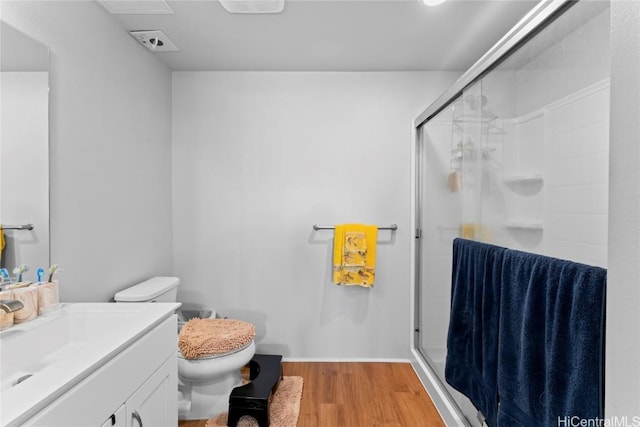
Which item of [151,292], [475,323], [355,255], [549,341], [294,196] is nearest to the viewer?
[549,341]

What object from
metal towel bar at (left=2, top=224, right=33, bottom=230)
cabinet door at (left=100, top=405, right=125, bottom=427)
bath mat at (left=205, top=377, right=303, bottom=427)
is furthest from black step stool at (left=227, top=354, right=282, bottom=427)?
metal towel bar at (left=2, top=224, right=33, bottom=230)

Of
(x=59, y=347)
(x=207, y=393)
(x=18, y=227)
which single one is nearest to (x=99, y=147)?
(x=18, y=227)

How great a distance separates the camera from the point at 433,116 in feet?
7.02

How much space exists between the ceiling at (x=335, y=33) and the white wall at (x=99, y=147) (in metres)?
0.26

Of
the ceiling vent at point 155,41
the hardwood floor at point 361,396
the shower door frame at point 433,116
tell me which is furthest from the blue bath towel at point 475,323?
the ceiling vent at point 155,41

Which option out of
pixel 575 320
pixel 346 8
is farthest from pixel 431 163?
pixel 575 320

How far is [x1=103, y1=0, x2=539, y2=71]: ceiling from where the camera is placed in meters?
1.77

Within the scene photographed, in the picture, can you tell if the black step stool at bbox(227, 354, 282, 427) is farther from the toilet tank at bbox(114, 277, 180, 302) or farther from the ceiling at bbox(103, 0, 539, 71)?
the ceiling at bbox(103, 0, 539, 71)

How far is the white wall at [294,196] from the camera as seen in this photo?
2570 millimetres

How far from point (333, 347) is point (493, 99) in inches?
78.9

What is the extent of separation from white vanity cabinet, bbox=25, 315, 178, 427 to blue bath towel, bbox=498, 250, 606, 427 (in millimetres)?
1240

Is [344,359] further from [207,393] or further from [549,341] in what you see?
[549,341]

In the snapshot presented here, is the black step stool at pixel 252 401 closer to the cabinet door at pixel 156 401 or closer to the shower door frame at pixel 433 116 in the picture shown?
the cabinet door at pixel 156 401

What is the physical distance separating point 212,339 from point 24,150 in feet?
3.82
